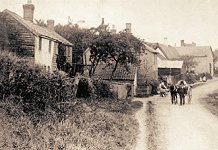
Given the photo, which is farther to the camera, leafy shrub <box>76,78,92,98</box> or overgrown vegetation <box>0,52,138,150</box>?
leafy shrub <box>76,78,92,98</box>

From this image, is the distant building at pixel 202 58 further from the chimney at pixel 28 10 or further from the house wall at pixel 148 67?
the chimney at pixel 28 10

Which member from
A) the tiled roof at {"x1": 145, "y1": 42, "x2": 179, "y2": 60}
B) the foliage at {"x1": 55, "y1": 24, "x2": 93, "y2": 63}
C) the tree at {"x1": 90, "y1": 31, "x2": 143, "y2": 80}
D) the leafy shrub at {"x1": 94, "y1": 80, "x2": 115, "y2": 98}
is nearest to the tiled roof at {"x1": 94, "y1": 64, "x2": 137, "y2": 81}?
the tree at {"x1": 90, "y1": 31, "x2": 143, "y2": 80}

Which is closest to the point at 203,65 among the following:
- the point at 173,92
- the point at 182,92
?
the point at 173,92

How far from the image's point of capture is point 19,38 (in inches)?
1073

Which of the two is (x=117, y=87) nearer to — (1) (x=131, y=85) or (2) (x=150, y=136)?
(1) (x=131, y=85)

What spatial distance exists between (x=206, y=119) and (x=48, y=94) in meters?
9.36

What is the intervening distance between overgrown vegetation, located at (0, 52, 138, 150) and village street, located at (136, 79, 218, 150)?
1085mm

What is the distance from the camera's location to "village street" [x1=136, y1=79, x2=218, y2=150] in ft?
42.8

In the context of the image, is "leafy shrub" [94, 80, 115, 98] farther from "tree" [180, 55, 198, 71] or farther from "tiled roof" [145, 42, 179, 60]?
"tree" [180, 55, 198, 71]

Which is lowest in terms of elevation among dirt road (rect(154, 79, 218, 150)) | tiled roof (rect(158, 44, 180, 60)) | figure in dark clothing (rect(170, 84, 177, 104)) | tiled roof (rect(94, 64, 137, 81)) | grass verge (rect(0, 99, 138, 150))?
dirt road (rect(154, 79, 218, 150))

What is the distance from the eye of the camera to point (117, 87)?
2830cm

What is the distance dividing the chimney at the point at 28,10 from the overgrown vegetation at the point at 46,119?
16.2 metres

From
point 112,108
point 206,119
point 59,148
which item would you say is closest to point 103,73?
point 112,108

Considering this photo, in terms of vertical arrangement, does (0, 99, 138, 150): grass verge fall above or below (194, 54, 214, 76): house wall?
below
